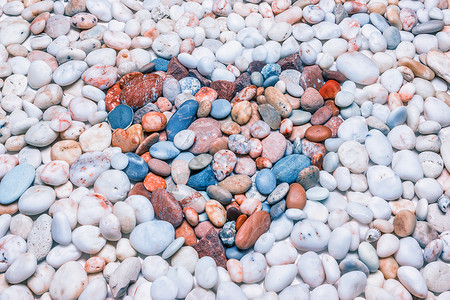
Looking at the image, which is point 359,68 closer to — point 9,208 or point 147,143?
point 147,143

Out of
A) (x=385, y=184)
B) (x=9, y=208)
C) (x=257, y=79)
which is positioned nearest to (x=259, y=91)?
(x=257, y=79)

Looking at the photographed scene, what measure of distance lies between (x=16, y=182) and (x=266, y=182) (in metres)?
0.51

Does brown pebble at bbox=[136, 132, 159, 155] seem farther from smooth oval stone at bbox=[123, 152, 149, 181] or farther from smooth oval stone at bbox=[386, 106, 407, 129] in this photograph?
smooth oval stone at bbox=[386, 106, 407, 129]

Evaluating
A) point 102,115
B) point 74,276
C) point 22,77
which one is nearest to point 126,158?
point 102,115

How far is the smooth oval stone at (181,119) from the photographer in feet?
2.76

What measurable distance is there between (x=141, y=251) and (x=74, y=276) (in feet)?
0.39

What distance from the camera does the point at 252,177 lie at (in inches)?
31.3

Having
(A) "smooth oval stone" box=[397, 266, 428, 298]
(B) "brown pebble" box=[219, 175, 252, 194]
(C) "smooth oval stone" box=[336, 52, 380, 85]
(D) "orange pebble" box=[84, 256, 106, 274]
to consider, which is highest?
(C) "smooth oval stone" box=[336, 52, 380, 85]

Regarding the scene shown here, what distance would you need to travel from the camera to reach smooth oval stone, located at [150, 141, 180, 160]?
80 centimetres

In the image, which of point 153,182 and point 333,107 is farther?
point 333,107

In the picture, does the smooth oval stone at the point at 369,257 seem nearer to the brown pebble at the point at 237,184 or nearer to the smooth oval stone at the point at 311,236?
the smooth oval stone at the point at 311,236

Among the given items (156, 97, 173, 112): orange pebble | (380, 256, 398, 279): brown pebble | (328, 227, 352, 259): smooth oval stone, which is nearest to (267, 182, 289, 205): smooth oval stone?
(328, 227, 352, 259): smooth oval stone

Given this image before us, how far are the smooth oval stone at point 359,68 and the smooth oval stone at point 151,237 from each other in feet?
1.93

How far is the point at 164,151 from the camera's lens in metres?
0.80
